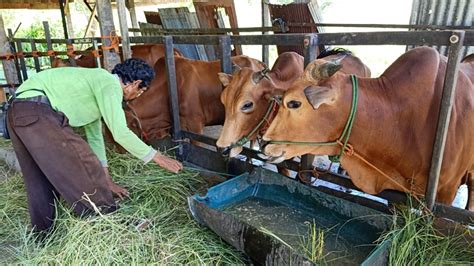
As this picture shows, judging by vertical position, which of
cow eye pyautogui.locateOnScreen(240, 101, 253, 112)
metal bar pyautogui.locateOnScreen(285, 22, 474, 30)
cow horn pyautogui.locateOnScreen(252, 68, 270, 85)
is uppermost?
metal bar pyautogui.locateOnScreen(285, 22, 474, 30)

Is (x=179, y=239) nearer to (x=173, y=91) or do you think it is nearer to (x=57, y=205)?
(x=57, y=205)

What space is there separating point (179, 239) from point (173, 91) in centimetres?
183

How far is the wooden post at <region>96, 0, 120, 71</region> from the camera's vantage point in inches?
171

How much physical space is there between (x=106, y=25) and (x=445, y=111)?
3724 mm

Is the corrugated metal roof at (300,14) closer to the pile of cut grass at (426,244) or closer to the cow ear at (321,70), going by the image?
the cow ear at (321,70)

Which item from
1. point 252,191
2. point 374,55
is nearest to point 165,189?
point 252,191

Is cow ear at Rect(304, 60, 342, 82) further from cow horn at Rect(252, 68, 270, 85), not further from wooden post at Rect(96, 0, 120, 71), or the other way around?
wooden post at Rect(96, 0, 120, 71)

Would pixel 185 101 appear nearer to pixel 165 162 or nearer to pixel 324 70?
pixel 165 162

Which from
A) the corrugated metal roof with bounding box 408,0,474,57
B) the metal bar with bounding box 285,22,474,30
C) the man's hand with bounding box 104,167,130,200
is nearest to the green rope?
the man's hand with bounding box 104,167,130,200

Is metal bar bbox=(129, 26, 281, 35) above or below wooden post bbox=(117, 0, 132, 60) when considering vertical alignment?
below

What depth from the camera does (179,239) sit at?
2.56 metres

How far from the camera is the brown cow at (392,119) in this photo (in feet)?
7.50

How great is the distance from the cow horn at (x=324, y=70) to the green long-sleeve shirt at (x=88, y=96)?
1.20 meters

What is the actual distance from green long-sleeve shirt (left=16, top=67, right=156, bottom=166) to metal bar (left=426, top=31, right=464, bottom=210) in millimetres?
1746
